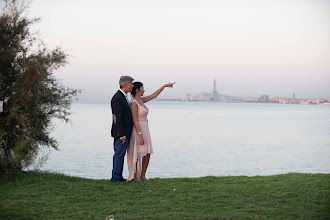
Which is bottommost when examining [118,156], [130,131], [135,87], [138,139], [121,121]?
[118,156]

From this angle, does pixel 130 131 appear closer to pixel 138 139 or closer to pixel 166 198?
pixel 138 139

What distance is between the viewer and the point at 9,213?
6.54 meters

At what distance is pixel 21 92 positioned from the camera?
944 cm

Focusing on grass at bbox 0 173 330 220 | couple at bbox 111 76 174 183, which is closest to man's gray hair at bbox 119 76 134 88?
couple at bbox 111 76 174 183

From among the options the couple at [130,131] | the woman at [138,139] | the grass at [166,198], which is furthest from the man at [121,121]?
the grass at [166,198]

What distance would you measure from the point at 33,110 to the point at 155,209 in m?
3.95

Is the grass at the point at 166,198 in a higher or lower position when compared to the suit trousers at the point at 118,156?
lower

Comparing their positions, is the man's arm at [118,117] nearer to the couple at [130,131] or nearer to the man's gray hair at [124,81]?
the couple at [130,131]

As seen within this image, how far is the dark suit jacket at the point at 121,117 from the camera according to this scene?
9211 mm

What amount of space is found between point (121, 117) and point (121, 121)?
8 centimetres

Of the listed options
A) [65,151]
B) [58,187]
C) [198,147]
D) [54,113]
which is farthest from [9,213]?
[198,147]

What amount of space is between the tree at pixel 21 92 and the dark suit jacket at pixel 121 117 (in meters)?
1.66

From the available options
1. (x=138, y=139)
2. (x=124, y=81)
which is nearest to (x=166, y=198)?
(x=138, y=139)

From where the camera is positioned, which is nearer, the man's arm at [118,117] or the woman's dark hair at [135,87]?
the man's arm at [118,117]
